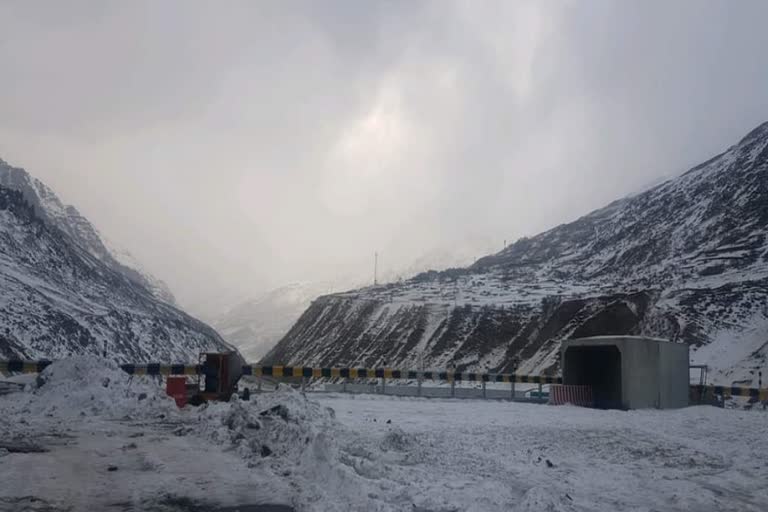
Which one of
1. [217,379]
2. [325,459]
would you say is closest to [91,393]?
[217,379]

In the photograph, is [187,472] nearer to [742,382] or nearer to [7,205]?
[742,382]

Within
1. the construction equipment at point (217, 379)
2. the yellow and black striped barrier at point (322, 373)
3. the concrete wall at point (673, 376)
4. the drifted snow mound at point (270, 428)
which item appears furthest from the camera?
the concrete wall at point (673, 376)

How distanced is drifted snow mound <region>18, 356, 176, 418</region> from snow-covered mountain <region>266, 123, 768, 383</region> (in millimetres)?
34278

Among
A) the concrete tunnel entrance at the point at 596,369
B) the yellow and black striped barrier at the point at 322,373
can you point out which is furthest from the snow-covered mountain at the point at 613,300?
the concrete tunnel entrance at the point at 596,369

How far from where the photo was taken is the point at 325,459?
951 centimetres

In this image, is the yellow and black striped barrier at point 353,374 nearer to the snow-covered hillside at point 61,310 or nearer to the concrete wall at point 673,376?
the concrete wall at point 673,376

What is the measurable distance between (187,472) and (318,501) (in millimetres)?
2498

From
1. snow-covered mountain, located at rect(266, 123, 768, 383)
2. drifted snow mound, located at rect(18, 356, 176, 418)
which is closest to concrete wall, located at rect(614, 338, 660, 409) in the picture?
drifted snow mound, located at rect(18, 356, 176, 418)

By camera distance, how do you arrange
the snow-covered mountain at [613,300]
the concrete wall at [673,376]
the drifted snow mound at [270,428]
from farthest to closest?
1. the snow-covered mountain at [613,300]
2. the concrete wall at [673,376]
3. the drifted snow mound at [270,428]

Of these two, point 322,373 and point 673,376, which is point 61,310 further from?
point 673,376

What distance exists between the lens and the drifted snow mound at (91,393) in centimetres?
1584

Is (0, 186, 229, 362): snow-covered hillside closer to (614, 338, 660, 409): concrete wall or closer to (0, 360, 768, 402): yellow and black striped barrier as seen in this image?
(0, 360, 768, 402): yellow and black striped barrier

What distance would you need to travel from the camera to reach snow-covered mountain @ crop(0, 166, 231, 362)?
56.0 m

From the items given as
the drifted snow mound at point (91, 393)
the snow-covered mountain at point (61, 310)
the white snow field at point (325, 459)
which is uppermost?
the snow-covered mountain at point (61, 310)
